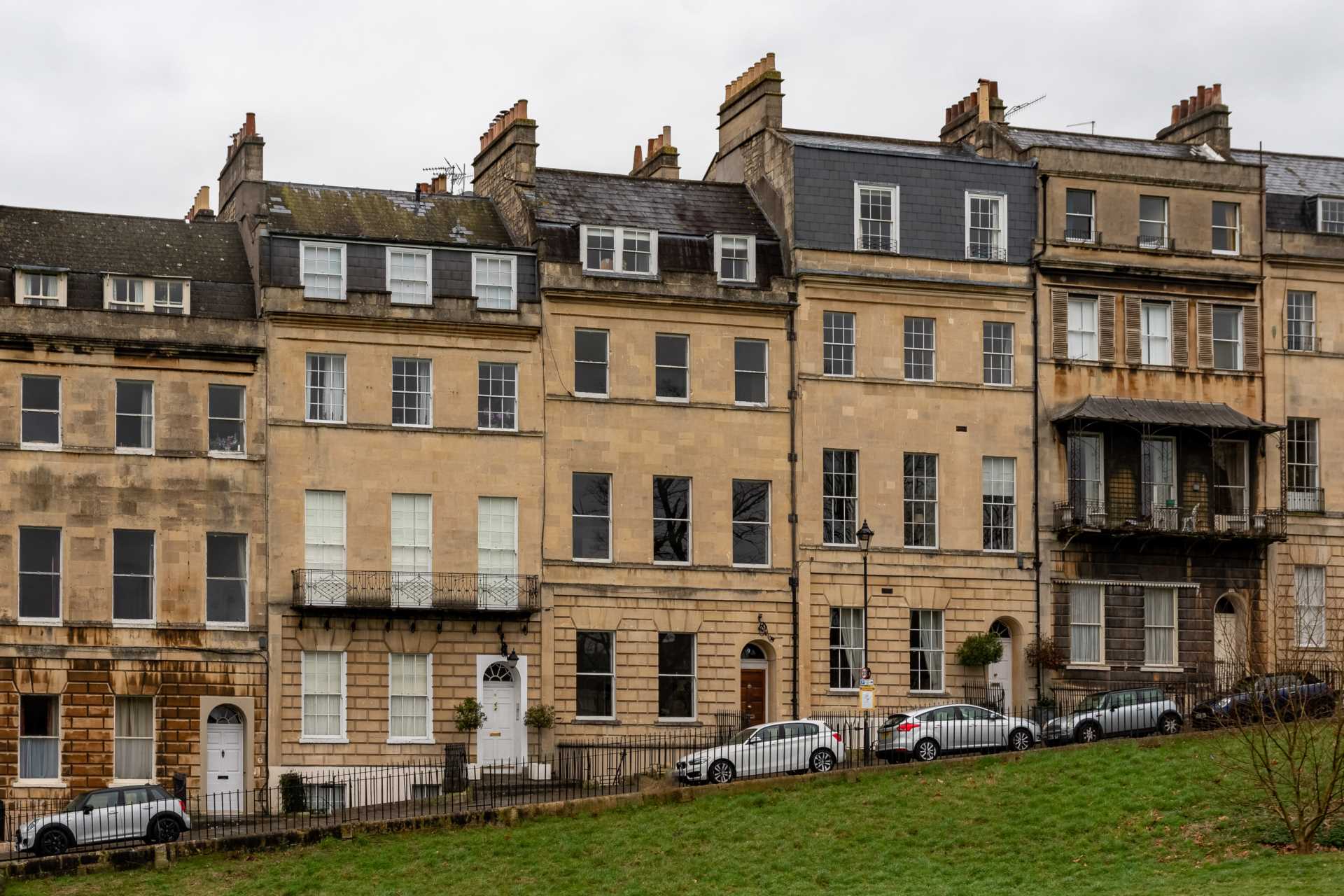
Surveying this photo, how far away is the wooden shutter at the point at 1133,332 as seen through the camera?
60688mm

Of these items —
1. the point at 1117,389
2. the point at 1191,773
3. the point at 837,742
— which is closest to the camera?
the point at 1191,773

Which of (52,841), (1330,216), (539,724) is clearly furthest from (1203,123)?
(52,841)

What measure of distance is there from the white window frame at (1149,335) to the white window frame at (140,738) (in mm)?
26370

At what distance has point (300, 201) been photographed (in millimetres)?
57594

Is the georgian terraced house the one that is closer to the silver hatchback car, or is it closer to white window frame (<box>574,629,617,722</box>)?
white window frame (<box>574,629,617,722</box>)

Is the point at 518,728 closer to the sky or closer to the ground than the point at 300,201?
closer to the ground

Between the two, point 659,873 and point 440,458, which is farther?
point 440,458

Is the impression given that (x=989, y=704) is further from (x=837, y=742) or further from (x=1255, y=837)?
(x=1255, y=837)

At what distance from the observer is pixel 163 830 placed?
151 ft

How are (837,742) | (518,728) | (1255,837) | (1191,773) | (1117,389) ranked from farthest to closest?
(1117,389) → (518,728) → (837,742) → (1191,773) → (1255,837)

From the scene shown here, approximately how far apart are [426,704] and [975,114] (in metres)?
22.6

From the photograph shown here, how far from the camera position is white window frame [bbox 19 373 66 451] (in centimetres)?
5206

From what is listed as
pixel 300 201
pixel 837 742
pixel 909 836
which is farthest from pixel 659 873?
pixel 300 201

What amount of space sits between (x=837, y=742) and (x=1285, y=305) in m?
20.0
